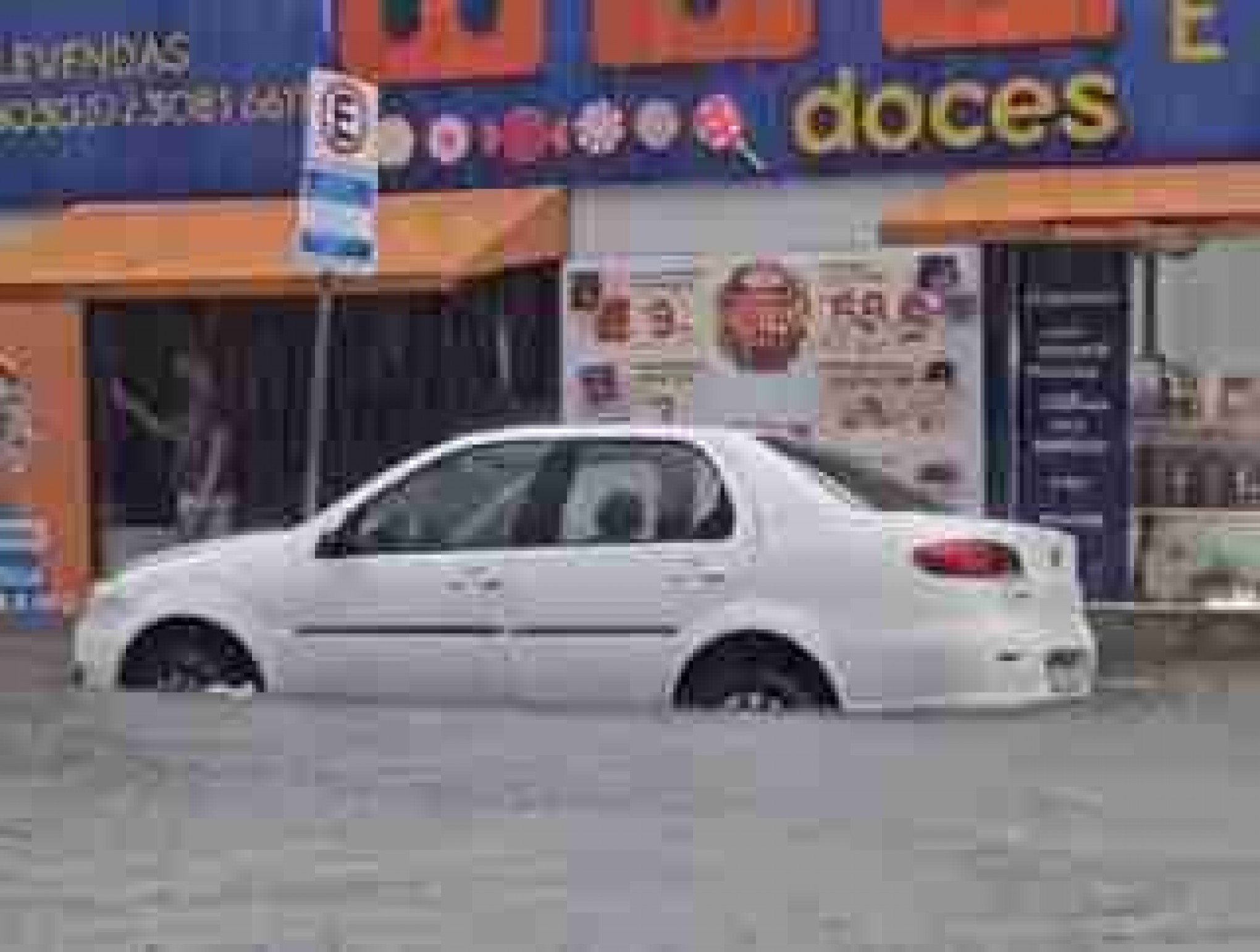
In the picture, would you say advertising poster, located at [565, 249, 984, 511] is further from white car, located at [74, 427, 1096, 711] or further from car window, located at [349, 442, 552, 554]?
car window, located at [349, 442, 552, 554]

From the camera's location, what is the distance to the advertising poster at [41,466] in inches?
833

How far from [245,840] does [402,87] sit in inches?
427

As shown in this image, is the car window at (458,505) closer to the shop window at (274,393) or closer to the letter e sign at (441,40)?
the shop window at (274,393)

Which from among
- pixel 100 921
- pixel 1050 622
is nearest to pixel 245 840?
pixel 100 921

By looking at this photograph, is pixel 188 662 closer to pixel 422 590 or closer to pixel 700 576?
pixel 422 590

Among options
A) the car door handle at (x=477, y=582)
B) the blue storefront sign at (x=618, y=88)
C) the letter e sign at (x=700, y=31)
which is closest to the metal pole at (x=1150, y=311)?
the blue storefront sign at (x=618, y=88)

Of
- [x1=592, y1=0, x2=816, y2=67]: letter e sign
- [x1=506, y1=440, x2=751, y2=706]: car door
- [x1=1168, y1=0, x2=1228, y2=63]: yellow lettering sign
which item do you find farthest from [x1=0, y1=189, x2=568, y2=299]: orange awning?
[x1=506, y1=440, x2=751, y2=706]: car door

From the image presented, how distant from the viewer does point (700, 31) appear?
19250 mm

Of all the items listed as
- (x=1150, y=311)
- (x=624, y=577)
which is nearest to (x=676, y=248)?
(x=1150, y=311)

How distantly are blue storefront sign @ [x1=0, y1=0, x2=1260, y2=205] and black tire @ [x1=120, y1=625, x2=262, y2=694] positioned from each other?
21.1ft

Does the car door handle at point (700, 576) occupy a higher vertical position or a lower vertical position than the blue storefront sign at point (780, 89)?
lower

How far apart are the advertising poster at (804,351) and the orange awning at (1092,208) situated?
68 centimetres

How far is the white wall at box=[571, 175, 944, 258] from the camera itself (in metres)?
19.0

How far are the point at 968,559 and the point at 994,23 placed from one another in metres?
6.61
